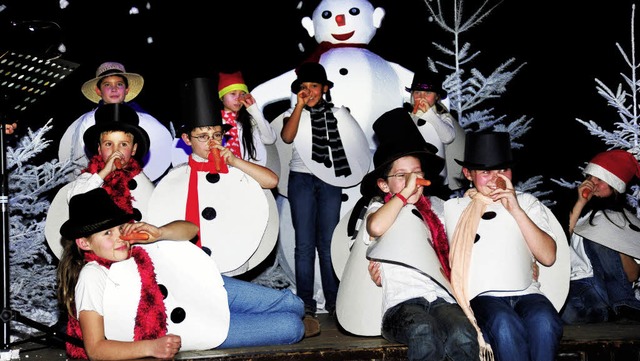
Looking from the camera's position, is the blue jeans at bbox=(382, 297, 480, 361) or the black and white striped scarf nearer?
the blue jeans at bbox=(382, 297, 480, 361)

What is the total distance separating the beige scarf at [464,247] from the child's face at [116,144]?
5.11 feet

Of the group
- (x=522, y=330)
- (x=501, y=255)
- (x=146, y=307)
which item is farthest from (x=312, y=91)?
(x=522, y=330)

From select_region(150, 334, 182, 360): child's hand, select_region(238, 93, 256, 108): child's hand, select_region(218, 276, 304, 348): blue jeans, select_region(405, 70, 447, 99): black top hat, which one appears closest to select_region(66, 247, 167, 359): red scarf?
select_region(150, 334, 182, 360): child's hand

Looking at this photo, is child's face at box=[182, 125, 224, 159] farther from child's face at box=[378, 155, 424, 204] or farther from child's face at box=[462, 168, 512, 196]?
child's face at box=[462, 168, 512, 196]

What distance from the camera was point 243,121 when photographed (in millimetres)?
5316

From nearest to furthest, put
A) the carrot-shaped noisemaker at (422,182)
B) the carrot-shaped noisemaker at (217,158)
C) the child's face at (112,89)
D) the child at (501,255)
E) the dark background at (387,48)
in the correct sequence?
the child at (501,255) → the carrot-shaped noisemaker at (422,182) → the carrot-shaped noisemaker at (217,158) → the child's face at (112,89) → the dark background at (387,48)

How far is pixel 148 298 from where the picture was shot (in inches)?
162

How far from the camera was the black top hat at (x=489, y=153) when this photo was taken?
448 centimetres

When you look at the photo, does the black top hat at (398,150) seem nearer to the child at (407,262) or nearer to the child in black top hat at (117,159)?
the child at (407,262)

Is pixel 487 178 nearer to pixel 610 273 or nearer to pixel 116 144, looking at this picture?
pixel 610 273

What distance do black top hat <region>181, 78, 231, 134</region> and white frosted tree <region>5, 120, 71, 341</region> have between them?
0.95 metres

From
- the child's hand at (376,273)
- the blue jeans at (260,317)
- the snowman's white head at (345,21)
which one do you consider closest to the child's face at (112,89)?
the snowman's white head at (345,21)

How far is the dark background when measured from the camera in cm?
679

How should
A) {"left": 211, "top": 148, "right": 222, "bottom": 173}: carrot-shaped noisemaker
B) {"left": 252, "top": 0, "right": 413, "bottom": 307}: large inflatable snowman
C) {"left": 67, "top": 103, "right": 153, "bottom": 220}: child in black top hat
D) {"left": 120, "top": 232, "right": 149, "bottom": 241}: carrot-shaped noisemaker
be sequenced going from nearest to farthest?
{"left": 120, "top": 232, "right": 149, "bottom": 241}: carrot-shaped noisemaker → {"left": 67, "top": 103, "right": 153, "bottom": 220}: child in black top hat → {"left": 211, "top": 148, "right": 222, "bottom": 173}: carrot-shaped noisemaker → {"left": 252, "top": 0, "right": 413, "bottom": 307}: large inflatable snowman
